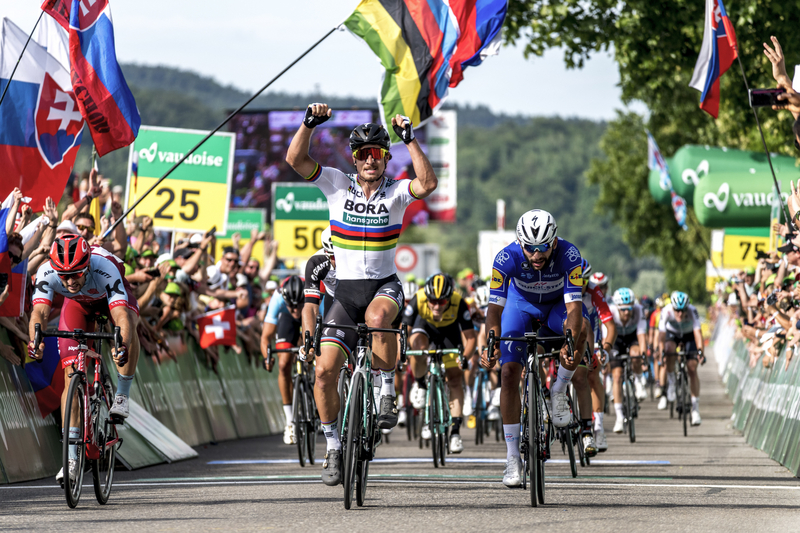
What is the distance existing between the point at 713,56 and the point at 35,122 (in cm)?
785

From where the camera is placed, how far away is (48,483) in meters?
10.2

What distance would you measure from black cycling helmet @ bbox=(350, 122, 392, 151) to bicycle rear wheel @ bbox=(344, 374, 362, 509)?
161 cm

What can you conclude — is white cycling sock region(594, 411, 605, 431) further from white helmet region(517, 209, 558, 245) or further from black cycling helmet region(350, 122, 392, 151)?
black cycling helmet region(350, 122, 392, 151)

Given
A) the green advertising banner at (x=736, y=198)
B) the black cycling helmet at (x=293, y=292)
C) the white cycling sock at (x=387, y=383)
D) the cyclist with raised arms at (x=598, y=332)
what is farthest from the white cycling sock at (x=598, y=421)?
the green advertising banner at (x=736, y=198)

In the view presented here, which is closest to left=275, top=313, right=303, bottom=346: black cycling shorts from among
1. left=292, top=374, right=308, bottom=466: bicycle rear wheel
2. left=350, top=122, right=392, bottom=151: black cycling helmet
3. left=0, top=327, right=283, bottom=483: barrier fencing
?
left=292, top=374, right=308, bottom=466: bicycle rear wheel

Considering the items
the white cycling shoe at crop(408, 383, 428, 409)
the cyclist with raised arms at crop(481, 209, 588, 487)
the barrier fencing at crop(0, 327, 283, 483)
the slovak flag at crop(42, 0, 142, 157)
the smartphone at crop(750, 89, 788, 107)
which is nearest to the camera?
the cyclist with raised arms at crop(481, 209, 588, 487)

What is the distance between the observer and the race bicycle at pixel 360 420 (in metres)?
8.10

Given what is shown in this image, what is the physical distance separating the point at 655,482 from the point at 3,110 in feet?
22.2

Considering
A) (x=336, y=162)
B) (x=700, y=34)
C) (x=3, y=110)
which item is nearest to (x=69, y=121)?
(x=3, y=110)

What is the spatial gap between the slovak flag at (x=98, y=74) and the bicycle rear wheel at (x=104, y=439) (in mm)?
3912

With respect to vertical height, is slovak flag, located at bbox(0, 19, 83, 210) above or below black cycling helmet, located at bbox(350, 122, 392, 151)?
above

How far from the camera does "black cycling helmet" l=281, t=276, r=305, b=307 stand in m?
13.6

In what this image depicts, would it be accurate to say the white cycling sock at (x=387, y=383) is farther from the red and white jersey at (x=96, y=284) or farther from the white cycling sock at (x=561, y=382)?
the red and white jersey at (x=96, y=284)

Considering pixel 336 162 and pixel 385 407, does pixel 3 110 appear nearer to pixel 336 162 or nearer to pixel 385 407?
pixel 385 407
